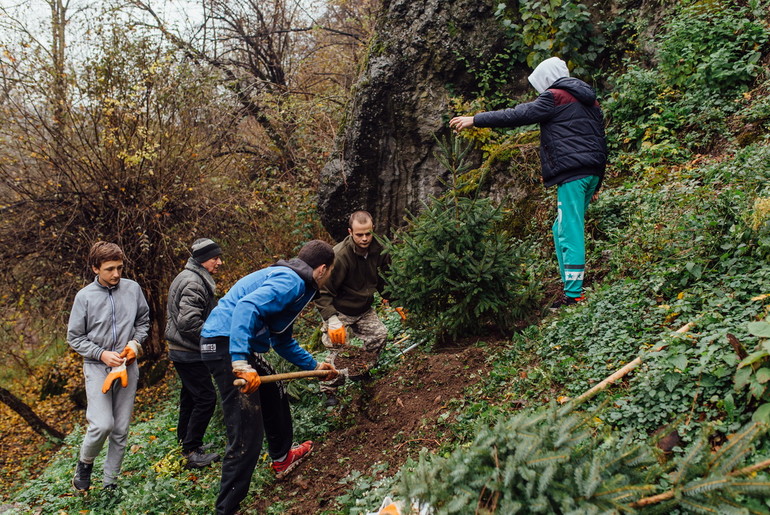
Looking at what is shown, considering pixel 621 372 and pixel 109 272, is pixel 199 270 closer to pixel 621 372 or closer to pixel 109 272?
pixel 109 272

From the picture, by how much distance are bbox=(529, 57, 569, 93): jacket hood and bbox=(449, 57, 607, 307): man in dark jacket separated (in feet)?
0.34

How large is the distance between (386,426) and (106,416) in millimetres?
2519

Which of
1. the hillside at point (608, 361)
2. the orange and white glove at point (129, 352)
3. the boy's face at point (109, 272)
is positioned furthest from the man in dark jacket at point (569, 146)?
the orange and white glove at point (129, 352)

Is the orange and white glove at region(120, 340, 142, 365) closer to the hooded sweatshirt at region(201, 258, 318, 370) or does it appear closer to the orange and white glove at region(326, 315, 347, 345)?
the hooded sweatshirt at region(201, 258, 318, 370)

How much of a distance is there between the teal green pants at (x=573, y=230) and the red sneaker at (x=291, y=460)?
291 cm

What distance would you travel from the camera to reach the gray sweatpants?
450cm

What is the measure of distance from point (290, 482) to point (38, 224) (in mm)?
7030

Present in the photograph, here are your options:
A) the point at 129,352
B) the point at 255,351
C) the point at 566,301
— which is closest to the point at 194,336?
the point at 129,352

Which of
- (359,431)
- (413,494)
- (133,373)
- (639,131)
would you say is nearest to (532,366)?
(359,431)

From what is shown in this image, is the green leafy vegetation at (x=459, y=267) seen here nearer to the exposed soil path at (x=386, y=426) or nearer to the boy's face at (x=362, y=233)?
the boy's face at (x=362, y=233)

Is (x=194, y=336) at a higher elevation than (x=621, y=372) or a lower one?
higher

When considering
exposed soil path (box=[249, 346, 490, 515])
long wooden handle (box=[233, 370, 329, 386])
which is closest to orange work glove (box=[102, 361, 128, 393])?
long wooden handle (box=[233, 370, 329, 386])

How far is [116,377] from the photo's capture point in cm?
456

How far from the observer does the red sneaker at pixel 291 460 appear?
14.3 ft
